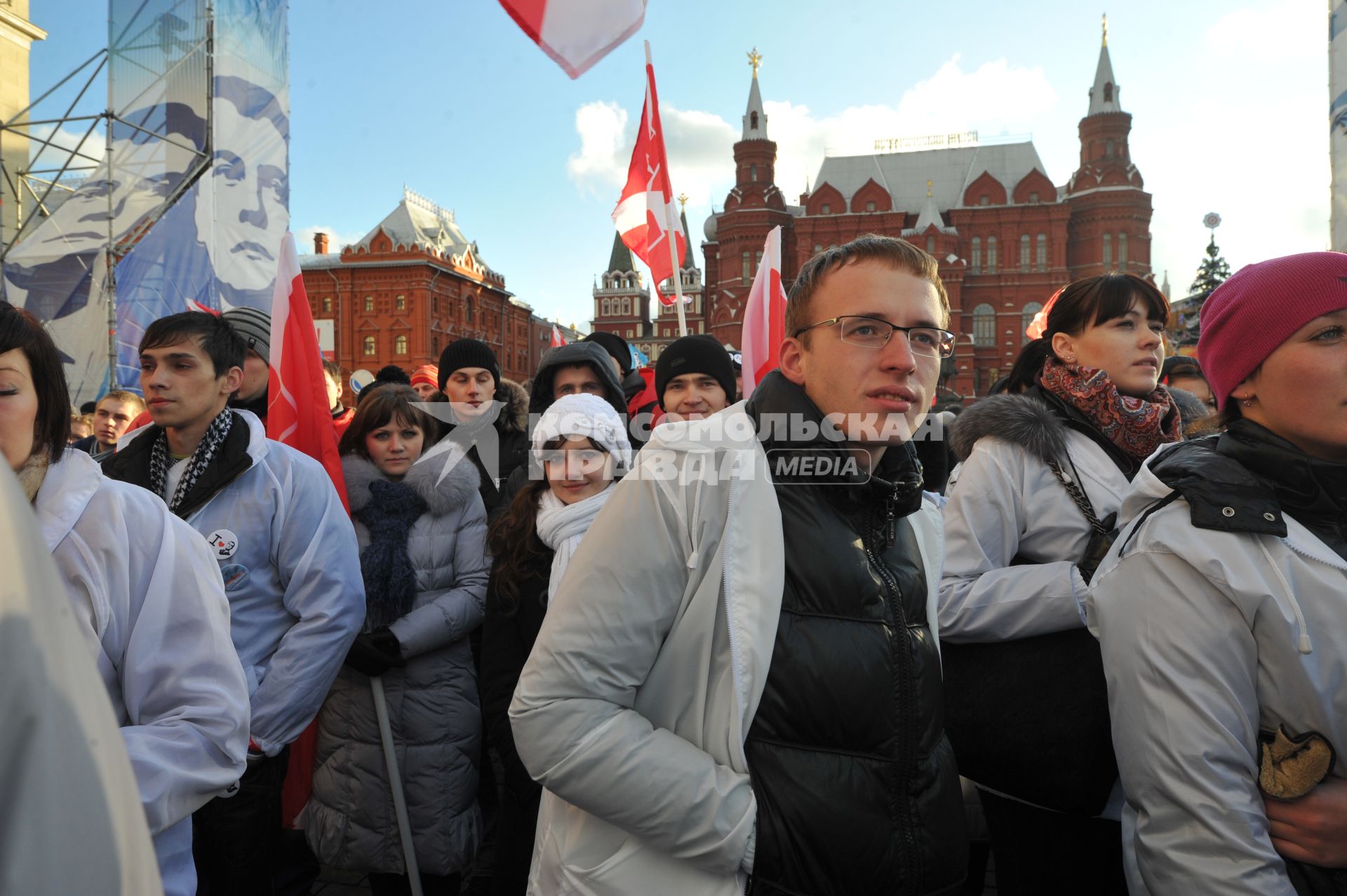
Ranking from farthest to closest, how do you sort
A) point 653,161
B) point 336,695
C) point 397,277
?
point 397,277
point 653,161
point 336,695

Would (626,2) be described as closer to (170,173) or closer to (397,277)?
(170,173)

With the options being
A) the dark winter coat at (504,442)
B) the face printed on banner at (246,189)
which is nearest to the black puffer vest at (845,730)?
the dark winter coat at (504,442)

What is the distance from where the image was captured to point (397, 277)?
5234cm

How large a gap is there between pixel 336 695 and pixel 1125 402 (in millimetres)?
2931

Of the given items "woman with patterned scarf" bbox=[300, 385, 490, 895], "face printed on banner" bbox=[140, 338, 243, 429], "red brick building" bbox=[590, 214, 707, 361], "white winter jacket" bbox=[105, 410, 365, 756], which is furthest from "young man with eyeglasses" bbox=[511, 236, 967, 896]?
"red brick building" bbox=[590, 214, 707, 361]

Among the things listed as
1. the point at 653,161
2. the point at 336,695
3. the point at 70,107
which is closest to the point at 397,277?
the point at 70,107

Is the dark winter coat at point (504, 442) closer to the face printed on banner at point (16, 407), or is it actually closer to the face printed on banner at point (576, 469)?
the face printed on banner at point (576, 469)

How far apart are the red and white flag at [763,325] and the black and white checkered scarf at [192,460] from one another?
3.12 meters

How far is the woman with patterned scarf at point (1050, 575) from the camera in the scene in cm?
196

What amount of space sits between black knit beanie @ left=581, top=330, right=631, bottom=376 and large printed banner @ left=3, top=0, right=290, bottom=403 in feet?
25.2

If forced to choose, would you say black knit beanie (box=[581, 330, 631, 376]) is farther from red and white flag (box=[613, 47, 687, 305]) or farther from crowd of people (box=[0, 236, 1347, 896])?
crowd of people (box=[0, 236, 1347, 896])

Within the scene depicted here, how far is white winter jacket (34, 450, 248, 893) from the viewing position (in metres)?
1.43

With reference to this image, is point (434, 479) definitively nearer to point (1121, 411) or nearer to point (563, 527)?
point (563, 527)

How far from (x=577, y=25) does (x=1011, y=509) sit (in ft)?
11.3
